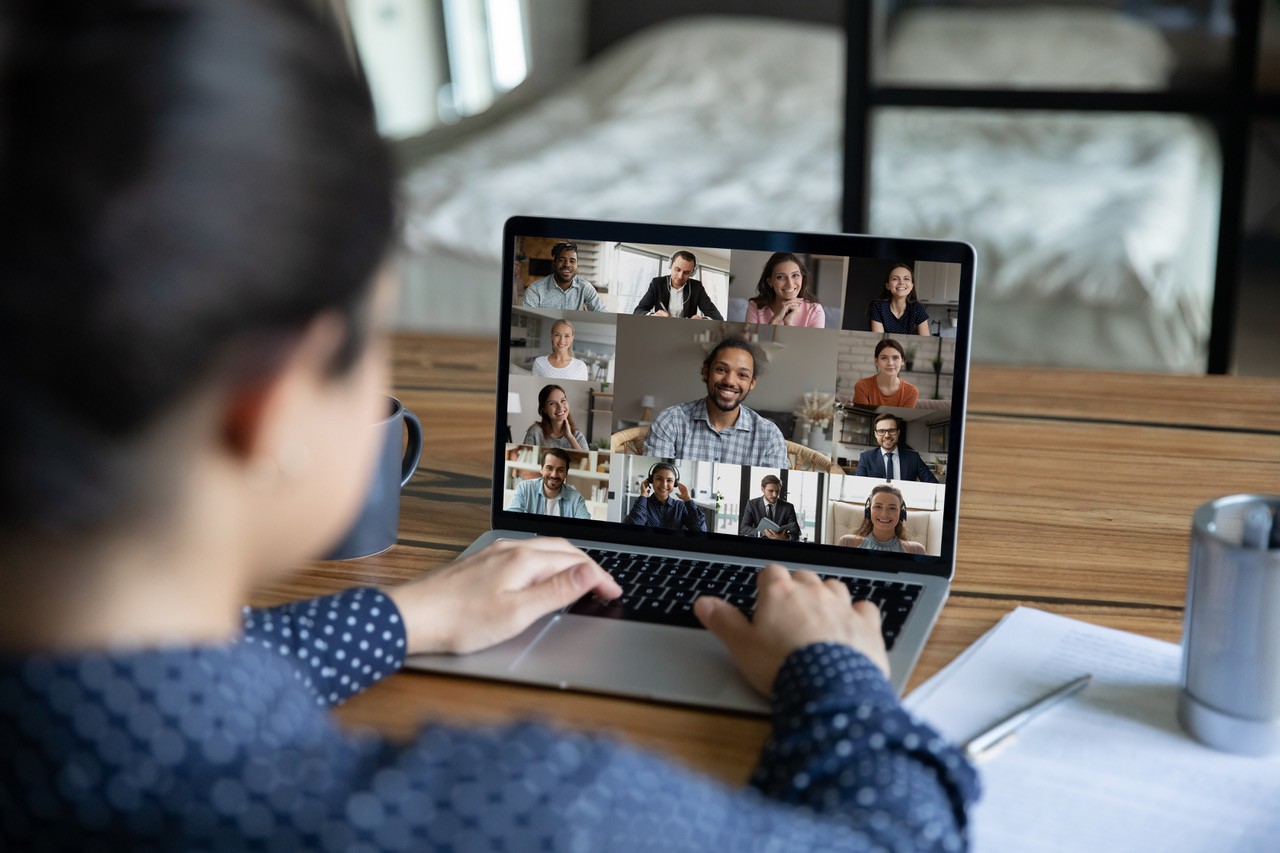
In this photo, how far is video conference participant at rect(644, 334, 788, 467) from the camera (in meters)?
0.90

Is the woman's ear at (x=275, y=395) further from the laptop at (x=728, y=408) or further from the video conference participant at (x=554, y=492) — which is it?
the video conference participant at (x=554, y=492)

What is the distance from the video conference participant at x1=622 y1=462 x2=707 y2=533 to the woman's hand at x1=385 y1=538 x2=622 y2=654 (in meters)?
0.09

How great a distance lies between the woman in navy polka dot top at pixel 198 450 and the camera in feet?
1.16

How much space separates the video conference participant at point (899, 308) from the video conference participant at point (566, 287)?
0.21 m

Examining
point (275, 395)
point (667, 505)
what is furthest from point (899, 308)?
point (275, 395)

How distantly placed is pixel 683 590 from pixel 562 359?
0.69 feet

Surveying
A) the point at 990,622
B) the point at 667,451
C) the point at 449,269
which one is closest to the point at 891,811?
the point at 990,622

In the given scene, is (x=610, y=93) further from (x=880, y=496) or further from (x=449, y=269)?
(x=880, y=496)

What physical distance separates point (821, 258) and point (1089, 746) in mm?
391

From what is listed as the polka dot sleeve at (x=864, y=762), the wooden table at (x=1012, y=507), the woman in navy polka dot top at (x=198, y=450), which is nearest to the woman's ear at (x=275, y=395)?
the woman in navy polka dot top at (x=198, y=450)

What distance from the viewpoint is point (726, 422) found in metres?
0.91

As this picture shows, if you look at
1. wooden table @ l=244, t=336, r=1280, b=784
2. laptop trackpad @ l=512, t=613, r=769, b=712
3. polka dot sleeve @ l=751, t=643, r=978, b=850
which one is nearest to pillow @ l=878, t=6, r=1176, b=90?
wooden table @ l=244, t=336, r=1280, b=784

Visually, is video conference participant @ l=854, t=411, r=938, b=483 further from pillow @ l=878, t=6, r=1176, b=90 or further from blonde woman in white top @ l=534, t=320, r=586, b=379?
pillow @ l=878, t=6, r=1176, b=90

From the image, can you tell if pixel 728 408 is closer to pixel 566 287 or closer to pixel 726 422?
pixel 726 422
